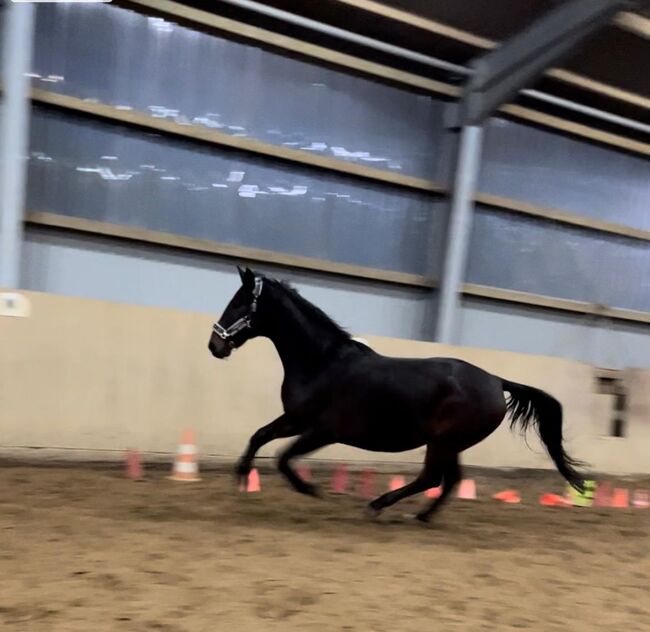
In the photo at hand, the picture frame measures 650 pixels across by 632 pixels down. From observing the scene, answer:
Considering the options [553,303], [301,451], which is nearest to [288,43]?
[553,303]

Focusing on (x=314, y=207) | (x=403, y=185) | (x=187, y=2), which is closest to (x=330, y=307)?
(x=314, y=207)

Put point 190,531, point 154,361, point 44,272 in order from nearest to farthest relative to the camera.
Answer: point 190,531
point 154,361
point 44,272

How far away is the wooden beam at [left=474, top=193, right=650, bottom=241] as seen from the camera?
31.9 ft

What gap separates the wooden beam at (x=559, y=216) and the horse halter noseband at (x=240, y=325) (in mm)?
5572

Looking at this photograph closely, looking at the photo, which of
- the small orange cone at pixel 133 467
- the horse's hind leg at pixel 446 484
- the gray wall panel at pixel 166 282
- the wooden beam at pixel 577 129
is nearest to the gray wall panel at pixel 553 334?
the gray wall panel at pixel 166 282

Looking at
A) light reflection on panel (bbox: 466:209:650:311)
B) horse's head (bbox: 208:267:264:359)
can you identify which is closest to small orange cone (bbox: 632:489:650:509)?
light reflection on panel (bbox: 466:209:650:311)

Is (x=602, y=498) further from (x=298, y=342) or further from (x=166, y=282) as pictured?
(x=166, y=282)

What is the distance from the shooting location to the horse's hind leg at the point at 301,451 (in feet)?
14.8

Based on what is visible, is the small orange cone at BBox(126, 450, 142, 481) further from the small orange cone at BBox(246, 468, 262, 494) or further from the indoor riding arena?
the small orange cone at BBox(246, 468, 262, 494)

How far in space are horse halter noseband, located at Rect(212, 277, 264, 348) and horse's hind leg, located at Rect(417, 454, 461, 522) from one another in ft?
5.41

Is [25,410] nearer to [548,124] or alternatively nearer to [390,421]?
[390,421]

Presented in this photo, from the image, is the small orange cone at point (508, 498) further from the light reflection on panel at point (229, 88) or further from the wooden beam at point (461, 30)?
the wooden beam at point (461, 30)

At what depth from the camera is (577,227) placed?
1060 centimetres

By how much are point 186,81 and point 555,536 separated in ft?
19.4
